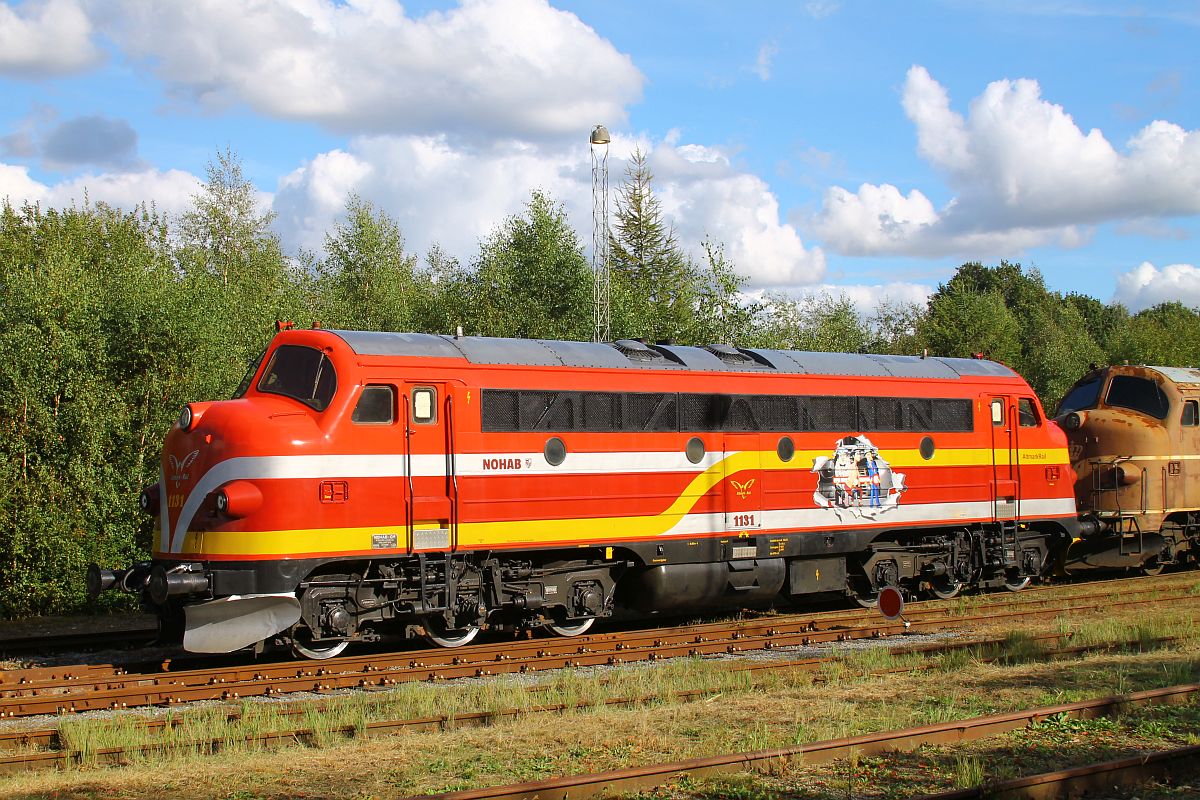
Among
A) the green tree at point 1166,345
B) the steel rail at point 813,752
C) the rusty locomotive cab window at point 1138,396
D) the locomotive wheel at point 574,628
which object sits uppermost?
the green tree at point 1166,345

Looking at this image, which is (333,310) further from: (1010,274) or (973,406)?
(1010,274)

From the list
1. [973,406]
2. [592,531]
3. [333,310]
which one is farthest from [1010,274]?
[592,531]

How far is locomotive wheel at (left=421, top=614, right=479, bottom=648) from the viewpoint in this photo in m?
14.6

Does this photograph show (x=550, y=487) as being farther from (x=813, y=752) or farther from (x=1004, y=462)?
(x=1004, y=462)

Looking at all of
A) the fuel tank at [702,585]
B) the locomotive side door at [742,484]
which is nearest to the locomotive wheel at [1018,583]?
the fuel tank at [702,585]

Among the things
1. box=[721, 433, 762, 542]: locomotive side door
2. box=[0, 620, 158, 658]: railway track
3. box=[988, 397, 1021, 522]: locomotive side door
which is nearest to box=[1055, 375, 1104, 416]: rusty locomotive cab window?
box=[988, 397, 1021, 522]: locomotive side door

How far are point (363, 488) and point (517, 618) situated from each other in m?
3.35

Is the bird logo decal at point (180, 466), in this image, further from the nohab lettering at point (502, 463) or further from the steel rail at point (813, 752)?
the steel rail at point (813, 752)

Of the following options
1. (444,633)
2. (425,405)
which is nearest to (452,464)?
(425,405)

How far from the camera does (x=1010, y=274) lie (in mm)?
103375

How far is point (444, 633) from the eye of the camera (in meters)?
14.9

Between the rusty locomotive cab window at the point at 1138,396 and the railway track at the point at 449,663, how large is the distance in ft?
20.5

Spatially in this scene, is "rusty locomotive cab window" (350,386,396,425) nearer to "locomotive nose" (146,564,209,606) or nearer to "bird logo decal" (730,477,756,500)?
"locomotive nose" (146,564,209,606)

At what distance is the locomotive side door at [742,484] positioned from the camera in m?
16.5
